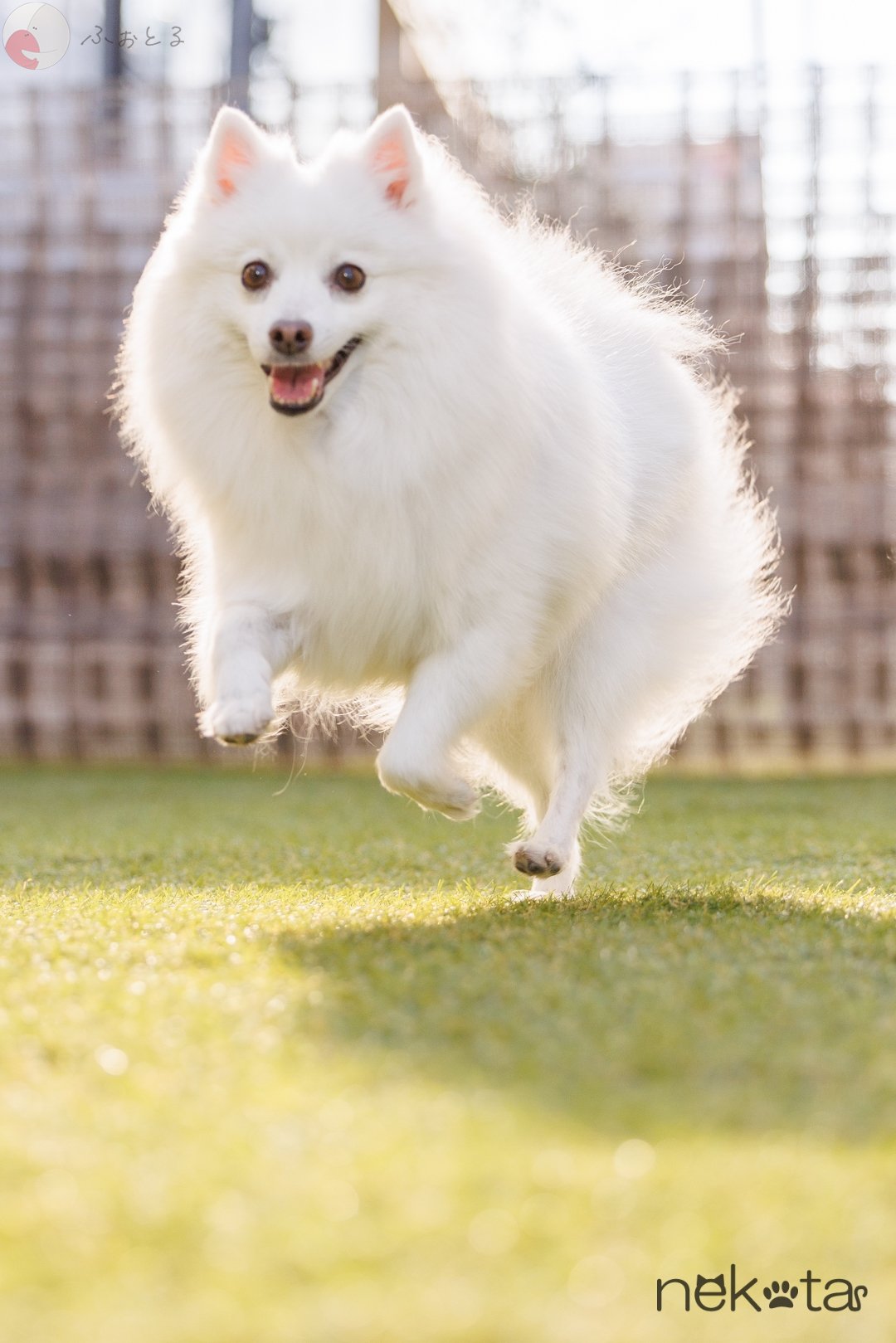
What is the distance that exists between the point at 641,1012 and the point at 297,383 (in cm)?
146

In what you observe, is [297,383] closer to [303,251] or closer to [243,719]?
[303,251]

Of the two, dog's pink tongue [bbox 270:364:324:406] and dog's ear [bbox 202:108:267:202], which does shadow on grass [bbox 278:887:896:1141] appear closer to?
dog's pink tongue [bbox 270:364:324:406]

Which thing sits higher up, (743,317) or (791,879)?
(743,317)

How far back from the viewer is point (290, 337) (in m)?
2.89

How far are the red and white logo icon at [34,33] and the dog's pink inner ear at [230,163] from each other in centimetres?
436

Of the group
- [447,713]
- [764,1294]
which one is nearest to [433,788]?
[447,713]

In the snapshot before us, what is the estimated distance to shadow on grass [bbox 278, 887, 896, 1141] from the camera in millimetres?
1674

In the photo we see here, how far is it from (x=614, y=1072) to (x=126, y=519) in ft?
21.1

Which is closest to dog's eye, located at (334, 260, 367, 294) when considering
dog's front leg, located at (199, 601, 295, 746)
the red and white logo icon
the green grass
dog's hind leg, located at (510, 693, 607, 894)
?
dog's front leg, located at (199, 601, 295, 746)

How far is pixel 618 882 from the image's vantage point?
3719mm

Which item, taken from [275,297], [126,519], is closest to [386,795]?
[126,519]

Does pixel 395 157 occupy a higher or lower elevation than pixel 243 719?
higher

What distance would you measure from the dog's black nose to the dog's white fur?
3 centimetres

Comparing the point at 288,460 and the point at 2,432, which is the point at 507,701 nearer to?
the point at 288,460
